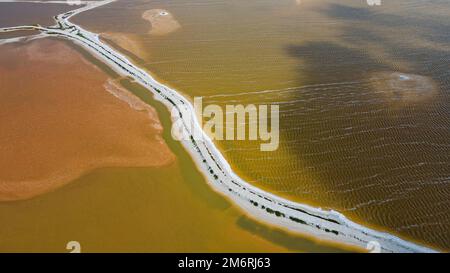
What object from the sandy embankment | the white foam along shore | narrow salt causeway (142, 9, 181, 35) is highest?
narrow salt causeway (142, 9, 181, 35)

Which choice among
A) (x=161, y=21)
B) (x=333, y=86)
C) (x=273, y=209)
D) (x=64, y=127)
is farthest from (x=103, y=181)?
(x=161, y=21)

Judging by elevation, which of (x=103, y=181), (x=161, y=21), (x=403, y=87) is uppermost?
(x=161, y=21)

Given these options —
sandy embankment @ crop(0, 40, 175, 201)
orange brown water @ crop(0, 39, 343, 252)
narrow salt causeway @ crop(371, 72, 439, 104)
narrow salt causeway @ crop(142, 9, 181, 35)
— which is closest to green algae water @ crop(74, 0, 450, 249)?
narrow salt causeway @ crop(371, 72, 439, 104)

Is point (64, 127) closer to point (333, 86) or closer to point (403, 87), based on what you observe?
point (333, 86)

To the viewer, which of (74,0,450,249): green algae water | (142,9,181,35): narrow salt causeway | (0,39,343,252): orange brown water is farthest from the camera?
(142,9,181,35): narrow salt causeway

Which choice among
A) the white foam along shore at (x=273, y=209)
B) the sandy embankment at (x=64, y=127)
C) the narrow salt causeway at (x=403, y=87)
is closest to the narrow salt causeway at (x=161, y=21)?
the sandy embankment at (x=64, y=127)

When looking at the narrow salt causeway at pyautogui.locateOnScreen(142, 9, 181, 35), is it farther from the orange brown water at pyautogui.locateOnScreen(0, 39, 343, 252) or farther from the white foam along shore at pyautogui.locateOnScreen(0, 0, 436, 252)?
the white foam along shore at pyautogui.locateOnScreen(0, 0, 436, 252)
